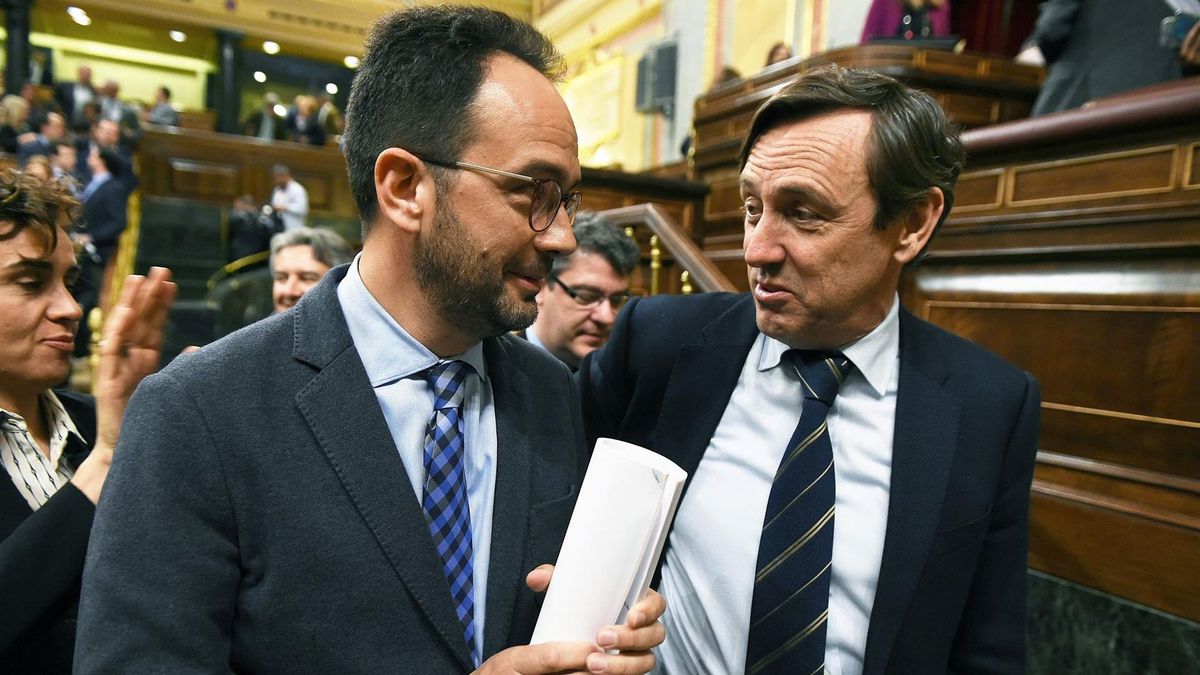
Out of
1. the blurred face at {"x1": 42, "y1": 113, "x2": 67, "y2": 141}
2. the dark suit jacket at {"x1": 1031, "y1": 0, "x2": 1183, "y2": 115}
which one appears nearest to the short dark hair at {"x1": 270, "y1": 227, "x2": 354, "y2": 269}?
the dark suit jacket at {"x1": 1031, "y1": 0, "x2": 1183, "y2": 115}

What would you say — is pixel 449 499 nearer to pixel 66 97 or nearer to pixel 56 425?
pixel 56 425

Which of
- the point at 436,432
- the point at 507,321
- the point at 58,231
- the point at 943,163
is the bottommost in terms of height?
the point at 436,432

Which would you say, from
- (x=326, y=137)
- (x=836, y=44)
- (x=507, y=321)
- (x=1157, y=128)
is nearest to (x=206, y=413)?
(x=507, y=321)

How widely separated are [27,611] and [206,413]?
1.58 ft

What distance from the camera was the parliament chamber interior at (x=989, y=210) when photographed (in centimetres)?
215

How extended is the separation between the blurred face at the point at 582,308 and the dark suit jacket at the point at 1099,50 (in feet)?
7.93

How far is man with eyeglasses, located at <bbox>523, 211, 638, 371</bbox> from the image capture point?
2557 millimetres

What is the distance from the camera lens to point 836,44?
23.9 feet

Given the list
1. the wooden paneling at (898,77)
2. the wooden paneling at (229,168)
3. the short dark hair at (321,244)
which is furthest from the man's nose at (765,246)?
the wooden paneling at (229,168)

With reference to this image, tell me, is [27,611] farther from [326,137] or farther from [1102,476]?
[326,137]

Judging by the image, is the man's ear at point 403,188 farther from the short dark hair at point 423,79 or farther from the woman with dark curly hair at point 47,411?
the woman with dark curly hair at point 47,411

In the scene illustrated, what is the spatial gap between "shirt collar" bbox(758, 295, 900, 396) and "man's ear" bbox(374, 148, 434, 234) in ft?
2.35

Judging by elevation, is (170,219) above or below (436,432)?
above

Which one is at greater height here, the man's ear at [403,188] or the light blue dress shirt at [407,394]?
the man's ear at [403,188]
